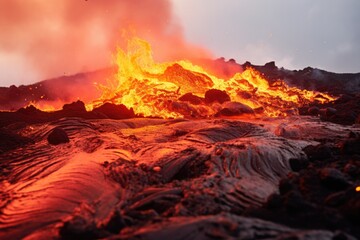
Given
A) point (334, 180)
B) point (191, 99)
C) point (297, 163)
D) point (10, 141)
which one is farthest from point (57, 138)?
point (191, 99)

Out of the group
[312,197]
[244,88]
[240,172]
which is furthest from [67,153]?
[244,88]

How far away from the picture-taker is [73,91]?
27484 millimetres

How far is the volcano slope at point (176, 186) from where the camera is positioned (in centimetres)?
334

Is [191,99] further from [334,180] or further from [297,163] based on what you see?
[334,180]

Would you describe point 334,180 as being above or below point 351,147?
below

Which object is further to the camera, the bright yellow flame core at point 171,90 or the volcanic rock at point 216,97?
the volcanic rock at point 216,97

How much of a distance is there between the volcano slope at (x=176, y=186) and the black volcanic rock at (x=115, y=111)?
399 cm

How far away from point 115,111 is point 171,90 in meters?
4.16

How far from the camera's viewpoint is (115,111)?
1302 cm

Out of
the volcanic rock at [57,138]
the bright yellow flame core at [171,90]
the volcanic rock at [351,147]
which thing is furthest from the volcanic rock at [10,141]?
the volcanic rock at [351,147]

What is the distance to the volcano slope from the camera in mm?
3336

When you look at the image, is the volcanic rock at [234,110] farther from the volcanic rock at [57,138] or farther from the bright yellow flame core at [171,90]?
the volcanic rock at [57,138]

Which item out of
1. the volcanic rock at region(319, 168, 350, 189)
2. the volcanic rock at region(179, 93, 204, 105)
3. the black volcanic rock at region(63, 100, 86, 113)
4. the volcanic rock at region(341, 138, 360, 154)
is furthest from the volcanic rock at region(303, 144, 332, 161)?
the volcanic rock at region(179, 93, 204, 105)

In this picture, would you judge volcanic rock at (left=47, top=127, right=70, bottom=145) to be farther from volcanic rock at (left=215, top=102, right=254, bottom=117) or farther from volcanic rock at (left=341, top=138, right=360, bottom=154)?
volcanic rock at (left=215, top=102, right=254, bottom=117)
